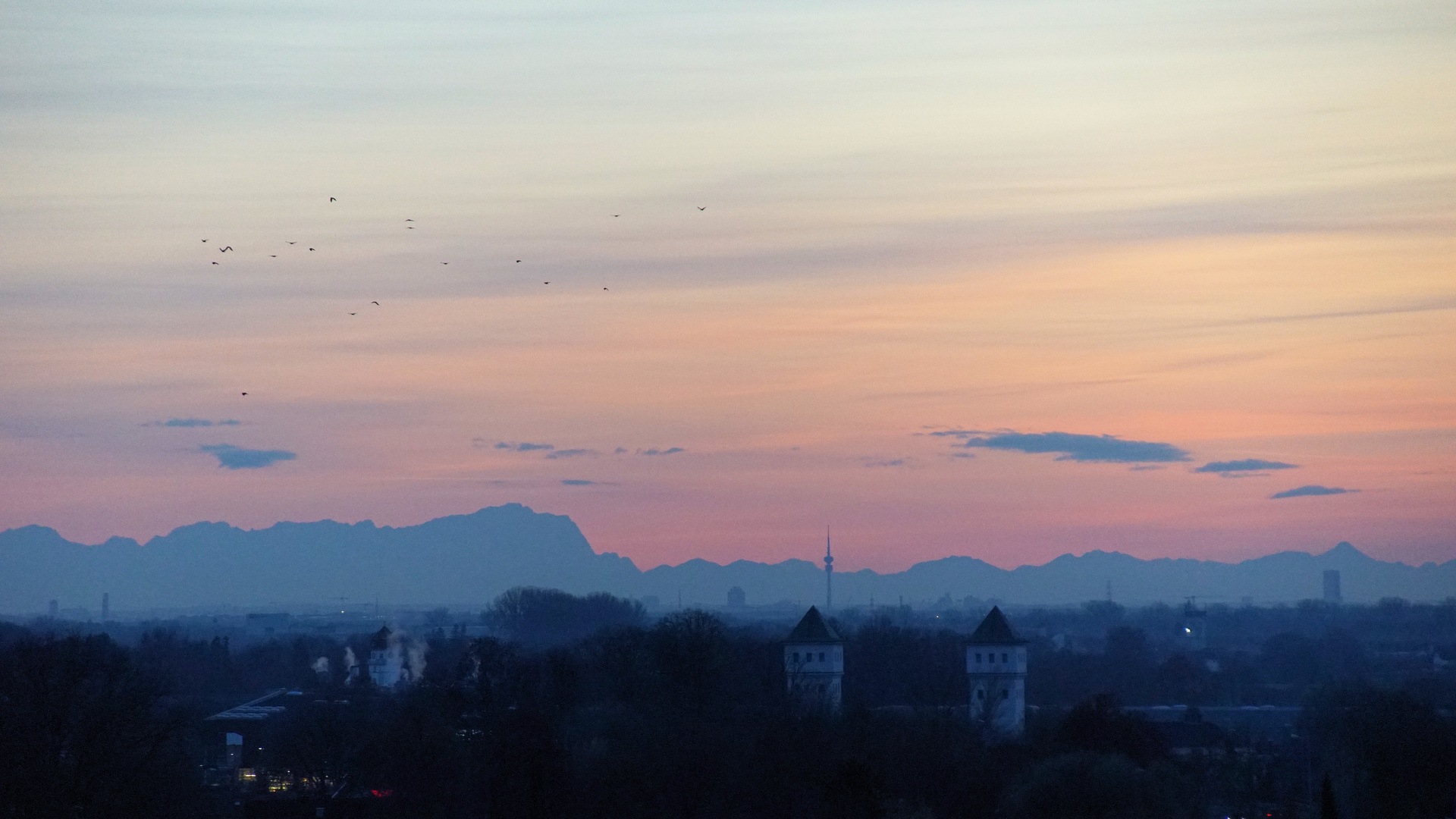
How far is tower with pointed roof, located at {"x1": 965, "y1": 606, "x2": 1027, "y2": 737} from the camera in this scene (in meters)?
79.6

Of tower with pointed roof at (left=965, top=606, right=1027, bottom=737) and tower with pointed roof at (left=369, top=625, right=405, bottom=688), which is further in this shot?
tower with pointed roof at (left=369, top=625, right=405, bottom=688)

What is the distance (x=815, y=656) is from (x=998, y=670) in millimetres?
7422

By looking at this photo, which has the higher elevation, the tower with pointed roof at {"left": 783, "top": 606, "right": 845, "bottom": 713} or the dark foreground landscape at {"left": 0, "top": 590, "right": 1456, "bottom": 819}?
the tower with pointed roof at {"left": 783, "top": 606, "right": 845, "bottom": 713}

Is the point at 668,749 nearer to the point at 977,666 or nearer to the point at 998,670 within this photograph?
the point at 977,666

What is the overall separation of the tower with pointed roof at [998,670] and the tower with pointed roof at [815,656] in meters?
5.45

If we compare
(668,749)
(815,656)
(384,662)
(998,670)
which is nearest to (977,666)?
(998,670)

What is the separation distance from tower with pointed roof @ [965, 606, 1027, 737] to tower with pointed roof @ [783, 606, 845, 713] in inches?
215

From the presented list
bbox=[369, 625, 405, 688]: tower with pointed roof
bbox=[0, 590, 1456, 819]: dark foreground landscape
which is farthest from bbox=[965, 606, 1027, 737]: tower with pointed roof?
bbox=[369, 625, 405, 688]: tower with pointed roof

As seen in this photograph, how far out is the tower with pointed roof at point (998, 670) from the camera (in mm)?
79562

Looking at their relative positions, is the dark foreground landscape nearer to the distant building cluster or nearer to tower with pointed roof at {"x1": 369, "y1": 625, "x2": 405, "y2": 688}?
the distant building cluster

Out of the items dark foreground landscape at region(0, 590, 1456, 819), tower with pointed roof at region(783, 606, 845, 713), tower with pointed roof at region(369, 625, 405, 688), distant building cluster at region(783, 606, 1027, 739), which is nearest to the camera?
dark foreground landscape at region(0, 590, 1456, 819)

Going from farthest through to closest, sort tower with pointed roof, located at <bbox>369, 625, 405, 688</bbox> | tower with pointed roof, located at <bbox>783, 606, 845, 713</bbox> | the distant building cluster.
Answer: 1. tower with pointed roof, located at <bbox>369, 625, 405, 688</bbox>
2. tower with pointed roof, located at <bbox>783, 606, 845, 713</bbox>
3. the distant building cluster

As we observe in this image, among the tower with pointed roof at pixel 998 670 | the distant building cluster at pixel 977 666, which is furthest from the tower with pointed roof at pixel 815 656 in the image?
the tower with pointed roof at pixel 998 670

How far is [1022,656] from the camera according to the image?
81.2 metres
